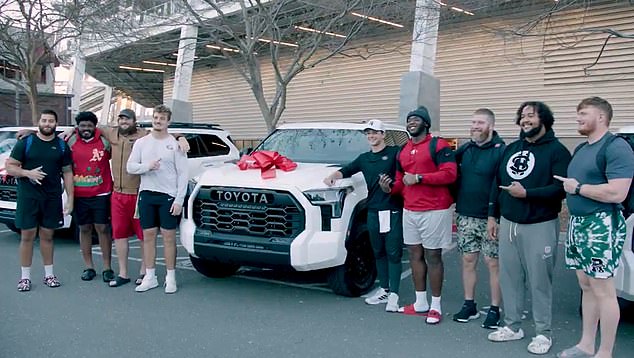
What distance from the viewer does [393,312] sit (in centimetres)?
592

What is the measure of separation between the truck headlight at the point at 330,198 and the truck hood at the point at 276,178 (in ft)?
0.19

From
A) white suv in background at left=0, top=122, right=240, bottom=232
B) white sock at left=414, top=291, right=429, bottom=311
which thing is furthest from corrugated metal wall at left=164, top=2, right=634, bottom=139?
white sock at left=414, top=291, right=429, bottom=311

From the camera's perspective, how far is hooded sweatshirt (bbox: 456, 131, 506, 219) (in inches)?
209

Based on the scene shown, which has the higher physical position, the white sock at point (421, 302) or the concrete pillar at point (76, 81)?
the concrete pillar at point (76, 81)

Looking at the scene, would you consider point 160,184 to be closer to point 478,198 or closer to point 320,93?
point 478,198

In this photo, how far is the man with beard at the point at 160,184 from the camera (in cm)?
649

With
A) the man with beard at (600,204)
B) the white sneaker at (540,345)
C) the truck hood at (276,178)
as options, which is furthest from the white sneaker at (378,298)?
the man with beard at (600,204)

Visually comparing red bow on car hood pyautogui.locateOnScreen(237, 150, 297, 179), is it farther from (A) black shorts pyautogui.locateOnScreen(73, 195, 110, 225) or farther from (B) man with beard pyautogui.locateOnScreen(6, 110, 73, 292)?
(B) man with beard pyautogui.locateOnScreen(6, 110, 73, 292)

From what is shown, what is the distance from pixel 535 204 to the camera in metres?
4.80

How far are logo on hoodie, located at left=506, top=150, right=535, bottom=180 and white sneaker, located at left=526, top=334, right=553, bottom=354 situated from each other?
1.28 metres

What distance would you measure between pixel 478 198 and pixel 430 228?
0.52 m

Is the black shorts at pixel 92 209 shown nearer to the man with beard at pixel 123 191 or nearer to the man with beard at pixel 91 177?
the man with beard at pixel 91 177

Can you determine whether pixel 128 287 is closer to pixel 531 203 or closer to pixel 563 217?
pixel 531 203

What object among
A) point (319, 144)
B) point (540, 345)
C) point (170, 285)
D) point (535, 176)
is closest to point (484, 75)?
point (319, 144)
